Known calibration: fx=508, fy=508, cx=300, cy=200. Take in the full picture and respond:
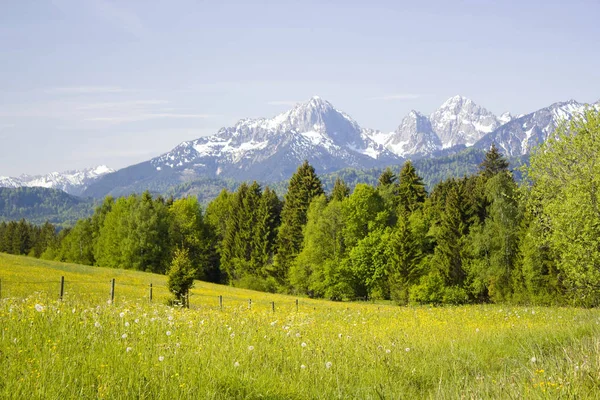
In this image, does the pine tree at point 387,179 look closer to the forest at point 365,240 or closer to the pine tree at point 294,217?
the forest at point 365,240

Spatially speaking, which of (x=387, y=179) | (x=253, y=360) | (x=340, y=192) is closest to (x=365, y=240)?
(x=340, y=192)

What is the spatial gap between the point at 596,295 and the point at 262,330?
21446 mm

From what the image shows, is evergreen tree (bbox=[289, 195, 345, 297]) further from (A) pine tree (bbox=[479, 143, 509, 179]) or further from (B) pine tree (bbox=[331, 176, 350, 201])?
(A) pine tree (bbox=[479, 143, 509, 179])

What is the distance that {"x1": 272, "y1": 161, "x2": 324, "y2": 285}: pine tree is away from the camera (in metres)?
71.5

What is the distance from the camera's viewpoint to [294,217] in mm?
71812

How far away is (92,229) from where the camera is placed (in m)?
99.1

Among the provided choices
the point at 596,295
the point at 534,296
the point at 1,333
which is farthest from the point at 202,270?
the point at 1,333

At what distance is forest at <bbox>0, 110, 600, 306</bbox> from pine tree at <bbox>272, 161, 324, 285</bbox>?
143mm

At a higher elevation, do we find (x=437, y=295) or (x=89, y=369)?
(x=89, y=369)

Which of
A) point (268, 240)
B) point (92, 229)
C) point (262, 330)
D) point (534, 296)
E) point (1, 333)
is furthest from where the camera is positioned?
point (92, 229)

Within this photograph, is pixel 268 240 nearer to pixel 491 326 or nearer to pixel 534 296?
pixel 534 296

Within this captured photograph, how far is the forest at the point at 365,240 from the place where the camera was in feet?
178

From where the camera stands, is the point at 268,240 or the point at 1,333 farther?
the point at 268,240

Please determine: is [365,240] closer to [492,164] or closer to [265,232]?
[492,164]
